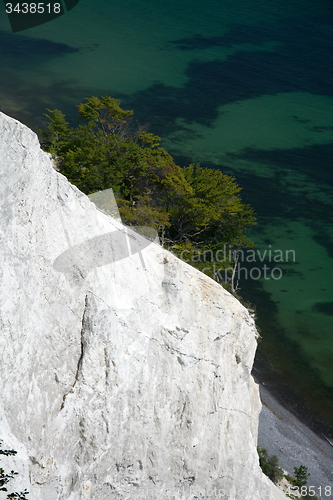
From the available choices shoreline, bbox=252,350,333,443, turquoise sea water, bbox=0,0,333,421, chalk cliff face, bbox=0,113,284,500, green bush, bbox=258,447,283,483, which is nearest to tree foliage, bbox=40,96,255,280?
shoreline, bbox=252,350,333,443

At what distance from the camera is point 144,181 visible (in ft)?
96.7

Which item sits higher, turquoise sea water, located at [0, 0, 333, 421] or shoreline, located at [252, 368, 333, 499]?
turquoise sea water, located at [0, 0, 333, 421]

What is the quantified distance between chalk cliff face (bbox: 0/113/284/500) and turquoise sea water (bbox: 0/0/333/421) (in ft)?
56.6

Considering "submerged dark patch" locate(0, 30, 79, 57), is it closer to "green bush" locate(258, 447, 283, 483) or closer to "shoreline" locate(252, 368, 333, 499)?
"shoreline" locate(252, 368, 333, 499)

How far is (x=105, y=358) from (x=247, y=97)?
6517 cm

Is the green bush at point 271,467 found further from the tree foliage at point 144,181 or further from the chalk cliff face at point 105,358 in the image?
the tree foliage at point 144,181

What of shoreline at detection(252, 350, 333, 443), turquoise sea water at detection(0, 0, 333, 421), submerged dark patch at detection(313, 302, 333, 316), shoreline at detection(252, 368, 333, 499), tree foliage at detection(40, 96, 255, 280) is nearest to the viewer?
shoreline at detection(252, 368, 333, 499)

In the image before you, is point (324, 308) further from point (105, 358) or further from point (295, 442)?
point (105, 358)

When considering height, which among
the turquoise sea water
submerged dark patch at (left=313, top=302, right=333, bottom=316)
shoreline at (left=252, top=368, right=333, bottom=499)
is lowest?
shoreline at (left=252, top=368, right=333, bottom=499)

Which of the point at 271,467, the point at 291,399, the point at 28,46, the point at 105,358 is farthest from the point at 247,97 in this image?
the point at 105,358

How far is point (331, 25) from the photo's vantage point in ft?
286

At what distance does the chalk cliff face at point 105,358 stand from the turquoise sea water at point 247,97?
17.3 metres

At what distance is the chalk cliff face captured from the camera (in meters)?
10.7

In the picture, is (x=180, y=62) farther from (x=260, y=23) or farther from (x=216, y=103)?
(x=260, y=23)
